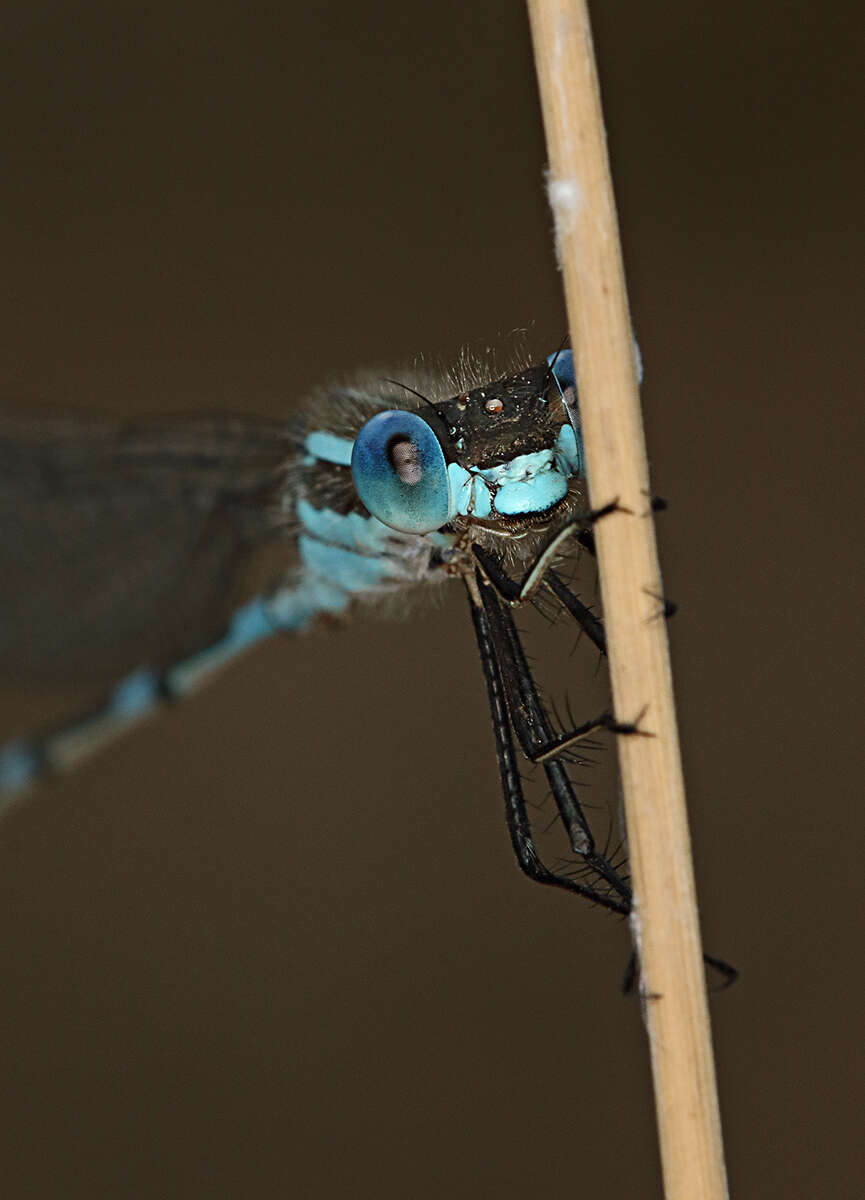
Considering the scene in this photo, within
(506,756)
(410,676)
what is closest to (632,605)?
(506,756)

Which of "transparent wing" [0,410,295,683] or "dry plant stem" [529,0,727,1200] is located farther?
"transparent wing" [0,410,295,683]

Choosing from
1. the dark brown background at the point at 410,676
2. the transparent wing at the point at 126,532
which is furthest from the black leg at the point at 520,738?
the dark brown background at the point at 410,676

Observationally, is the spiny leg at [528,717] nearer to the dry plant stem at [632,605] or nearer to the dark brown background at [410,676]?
the dry plant stem at [632,605]

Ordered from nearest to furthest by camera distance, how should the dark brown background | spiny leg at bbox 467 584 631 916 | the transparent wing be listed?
spiny leg at bbox 467 584 631 916
the transparent wing
the dark brown background

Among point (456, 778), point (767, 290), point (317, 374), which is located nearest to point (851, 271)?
point (767, 290)

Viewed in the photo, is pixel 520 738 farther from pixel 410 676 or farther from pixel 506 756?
pixel 410 676

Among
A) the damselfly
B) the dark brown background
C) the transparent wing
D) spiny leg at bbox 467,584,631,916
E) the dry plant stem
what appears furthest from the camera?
the dark brown background

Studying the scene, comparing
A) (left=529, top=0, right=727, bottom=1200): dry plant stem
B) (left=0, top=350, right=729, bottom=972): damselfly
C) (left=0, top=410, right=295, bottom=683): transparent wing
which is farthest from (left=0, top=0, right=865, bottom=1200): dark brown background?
(left=529, top=0, right=727, bottom=1200): dry plant stem

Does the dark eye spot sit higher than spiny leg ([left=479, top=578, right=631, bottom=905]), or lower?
higher

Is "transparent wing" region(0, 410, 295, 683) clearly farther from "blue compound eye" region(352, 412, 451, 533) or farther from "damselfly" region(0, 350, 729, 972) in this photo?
"blue compound eye" region(352, 412, 451, 533)
